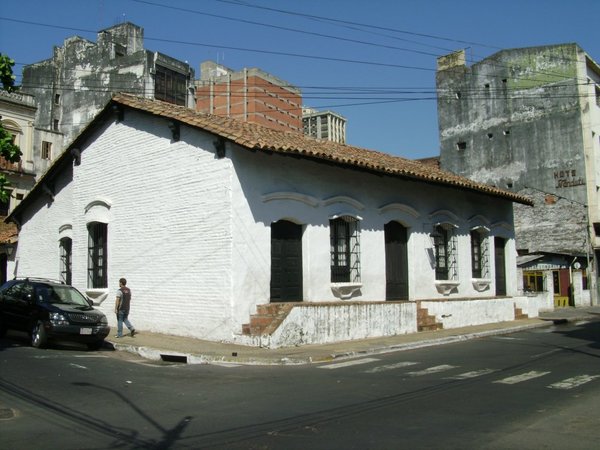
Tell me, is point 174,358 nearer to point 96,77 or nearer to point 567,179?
point 567,179

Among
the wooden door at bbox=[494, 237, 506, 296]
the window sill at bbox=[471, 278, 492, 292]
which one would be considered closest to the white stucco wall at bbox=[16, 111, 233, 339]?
the window sill at bbox=[471, 278, 492, 292]

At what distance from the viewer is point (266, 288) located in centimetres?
1505

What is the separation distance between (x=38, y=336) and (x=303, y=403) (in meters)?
7.90

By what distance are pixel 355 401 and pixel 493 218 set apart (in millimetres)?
17817

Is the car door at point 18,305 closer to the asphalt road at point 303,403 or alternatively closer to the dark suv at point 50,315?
the dark suv at point 50,315

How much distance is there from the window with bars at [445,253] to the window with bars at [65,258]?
1309 cm

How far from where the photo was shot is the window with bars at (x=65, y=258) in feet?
68.4

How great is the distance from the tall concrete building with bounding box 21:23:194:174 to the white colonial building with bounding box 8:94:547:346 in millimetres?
22368

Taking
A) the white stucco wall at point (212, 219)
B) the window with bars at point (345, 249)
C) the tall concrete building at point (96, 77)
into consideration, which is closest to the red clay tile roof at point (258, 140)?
the white stucco wall at point (212, 219)

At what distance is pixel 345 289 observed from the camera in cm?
1711

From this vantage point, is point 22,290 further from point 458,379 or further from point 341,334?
point 458,379

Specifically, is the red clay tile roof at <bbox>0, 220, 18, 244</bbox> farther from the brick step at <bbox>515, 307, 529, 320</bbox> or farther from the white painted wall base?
the brick step at <bbox>515, 307, 529, 320</bbox>

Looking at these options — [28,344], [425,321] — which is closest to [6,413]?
[28,344]

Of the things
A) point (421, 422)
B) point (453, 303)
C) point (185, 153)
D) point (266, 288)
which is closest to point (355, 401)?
point (421, 422)
